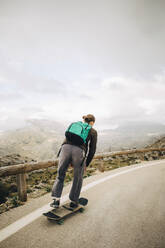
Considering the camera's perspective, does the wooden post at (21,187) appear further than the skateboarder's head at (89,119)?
Yes

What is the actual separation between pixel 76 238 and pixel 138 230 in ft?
3.43

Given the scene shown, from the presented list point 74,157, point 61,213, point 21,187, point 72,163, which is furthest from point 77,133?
point 21,187

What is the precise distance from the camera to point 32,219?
3.12m

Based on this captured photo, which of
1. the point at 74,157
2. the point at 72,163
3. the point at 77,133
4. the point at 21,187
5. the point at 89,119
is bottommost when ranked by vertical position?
the point at 21,187

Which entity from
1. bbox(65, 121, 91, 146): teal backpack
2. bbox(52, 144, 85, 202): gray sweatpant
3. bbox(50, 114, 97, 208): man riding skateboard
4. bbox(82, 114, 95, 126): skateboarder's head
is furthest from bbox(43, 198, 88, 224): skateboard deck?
bbox(82, 114, 95, 126): skateboarder's head

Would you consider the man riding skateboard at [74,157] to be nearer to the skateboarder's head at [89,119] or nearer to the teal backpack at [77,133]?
the teal backpack at [77,133]

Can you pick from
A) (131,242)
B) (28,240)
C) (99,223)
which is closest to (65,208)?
(99,223)

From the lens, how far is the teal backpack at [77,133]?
3.30m

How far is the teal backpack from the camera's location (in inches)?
130

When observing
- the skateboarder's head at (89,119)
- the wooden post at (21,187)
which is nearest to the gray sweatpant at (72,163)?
the skateboarder's head at (89,119)

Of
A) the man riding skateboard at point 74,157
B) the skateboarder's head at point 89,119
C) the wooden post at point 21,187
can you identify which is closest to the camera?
the man riding skateboard at point 74,157

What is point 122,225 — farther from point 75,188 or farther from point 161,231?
point 75,188

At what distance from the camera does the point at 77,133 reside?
3301mm

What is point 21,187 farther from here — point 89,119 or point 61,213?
point 89,119
